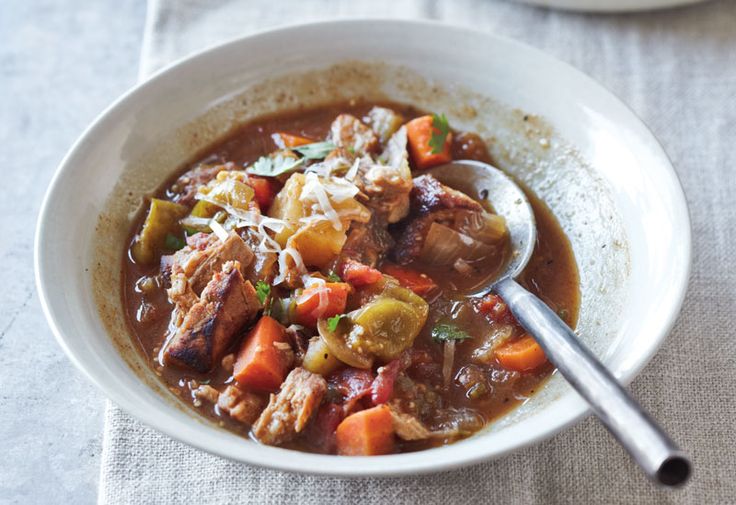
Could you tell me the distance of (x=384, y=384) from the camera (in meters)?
3.00

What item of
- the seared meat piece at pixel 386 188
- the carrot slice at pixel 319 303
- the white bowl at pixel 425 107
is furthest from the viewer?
the seared meat piece at pixel 386 188

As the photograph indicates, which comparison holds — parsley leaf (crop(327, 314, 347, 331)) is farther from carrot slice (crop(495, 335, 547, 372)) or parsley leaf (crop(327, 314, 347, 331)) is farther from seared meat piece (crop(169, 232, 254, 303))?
carrot slice (crop(495, 335, 547, 372))

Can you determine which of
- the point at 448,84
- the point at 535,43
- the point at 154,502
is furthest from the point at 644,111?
the point at 154,502

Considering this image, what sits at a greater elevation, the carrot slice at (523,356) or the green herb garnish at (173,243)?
the carrot slice at (523,356)

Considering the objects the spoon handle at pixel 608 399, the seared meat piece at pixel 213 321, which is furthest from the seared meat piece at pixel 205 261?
the spoon handle at pixel 608 399

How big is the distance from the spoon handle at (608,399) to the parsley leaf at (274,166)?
1.27 metres

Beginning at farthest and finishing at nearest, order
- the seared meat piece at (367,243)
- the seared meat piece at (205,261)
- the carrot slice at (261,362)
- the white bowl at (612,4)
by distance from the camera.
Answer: the white bowl at (612,4)
the seared meat piece at (367,243)
the seared meat piece at (205,261)
the carrot slice at (261,362)

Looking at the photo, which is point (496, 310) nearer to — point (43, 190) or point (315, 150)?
point (315, 150)

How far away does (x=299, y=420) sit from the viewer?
9.27ft

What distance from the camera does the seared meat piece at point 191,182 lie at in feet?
12.2

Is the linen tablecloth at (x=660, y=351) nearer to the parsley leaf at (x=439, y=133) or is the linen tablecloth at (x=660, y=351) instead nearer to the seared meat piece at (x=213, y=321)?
the seared meat piece at (x=213, y=321)

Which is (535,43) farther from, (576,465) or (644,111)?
(576,465)

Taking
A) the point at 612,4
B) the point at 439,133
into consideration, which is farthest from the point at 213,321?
the point at 612,4

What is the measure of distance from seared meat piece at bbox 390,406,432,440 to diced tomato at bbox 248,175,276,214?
3.97 feet
